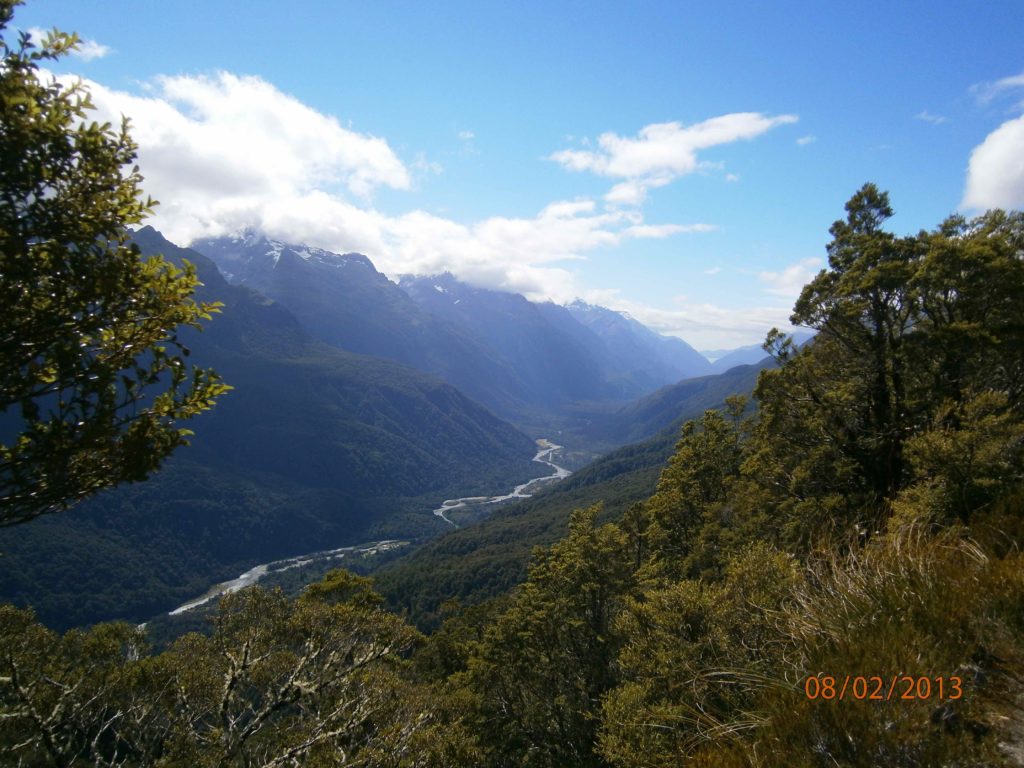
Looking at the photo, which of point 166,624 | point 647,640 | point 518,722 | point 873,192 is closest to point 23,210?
point 647,640

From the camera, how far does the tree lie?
4979mm

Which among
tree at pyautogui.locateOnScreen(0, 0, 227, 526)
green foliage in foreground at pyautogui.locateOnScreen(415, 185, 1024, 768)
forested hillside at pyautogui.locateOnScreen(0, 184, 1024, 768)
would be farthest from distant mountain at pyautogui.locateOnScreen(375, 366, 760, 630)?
tree at pyautogui.locateOnScreen(0, 0, 227, 526)

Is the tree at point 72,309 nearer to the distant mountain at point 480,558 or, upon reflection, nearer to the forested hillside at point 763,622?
the forested hillside at point 763,622

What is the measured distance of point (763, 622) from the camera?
318 inches

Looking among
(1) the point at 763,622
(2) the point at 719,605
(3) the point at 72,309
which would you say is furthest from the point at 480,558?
(3) the point at 72,309

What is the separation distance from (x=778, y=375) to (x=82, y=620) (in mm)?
222978

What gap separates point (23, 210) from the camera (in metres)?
5.05

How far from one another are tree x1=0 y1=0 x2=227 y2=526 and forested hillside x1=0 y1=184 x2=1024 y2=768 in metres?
2.13

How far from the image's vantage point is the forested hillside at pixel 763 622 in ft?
13.6
